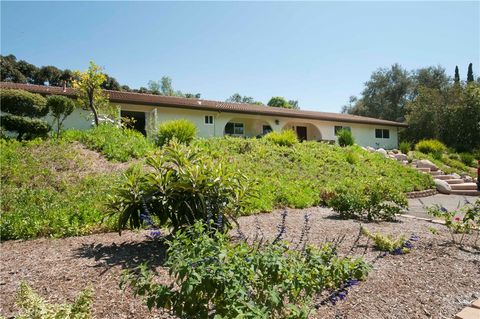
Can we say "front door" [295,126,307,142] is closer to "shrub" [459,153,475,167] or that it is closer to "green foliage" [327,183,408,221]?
"shrub" [459,153,475,167]

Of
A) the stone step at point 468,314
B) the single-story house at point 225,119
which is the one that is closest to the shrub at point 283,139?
the single-story house at point 225,119

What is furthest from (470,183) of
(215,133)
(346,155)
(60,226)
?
(60,226)

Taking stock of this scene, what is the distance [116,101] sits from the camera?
17719mm

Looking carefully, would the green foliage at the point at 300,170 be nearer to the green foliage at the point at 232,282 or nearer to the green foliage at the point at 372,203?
the green foliage at the point at 372,203

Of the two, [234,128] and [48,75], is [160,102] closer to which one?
[234,128]

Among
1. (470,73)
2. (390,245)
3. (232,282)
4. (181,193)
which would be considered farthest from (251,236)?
(470,73)

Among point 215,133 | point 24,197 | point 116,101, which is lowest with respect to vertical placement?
point 24,197

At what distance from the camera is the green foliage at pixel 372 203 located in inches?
240

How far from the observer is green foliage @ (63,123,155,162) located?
1037 centimetres

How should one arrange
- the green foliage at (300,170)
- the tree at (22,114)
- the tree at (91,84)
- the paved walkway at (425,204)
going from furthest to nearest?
the tree at (91,84), the tree at (22,114), the green foliage at (300,170), the paved walkway at (425,204)

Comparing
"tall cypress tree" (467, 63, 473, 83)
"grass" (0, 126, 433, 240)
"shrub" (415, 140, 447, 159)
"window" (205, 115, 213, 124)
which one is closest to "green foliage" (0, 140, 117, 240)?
"grass" (0, 126, 433, 240)

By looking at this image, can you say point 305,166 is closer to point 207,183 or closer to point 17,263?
point 207,183

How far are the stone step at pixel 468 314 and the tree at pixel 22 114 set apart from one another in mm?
12832

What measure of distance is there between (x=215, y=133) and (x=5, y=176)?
13957mm
